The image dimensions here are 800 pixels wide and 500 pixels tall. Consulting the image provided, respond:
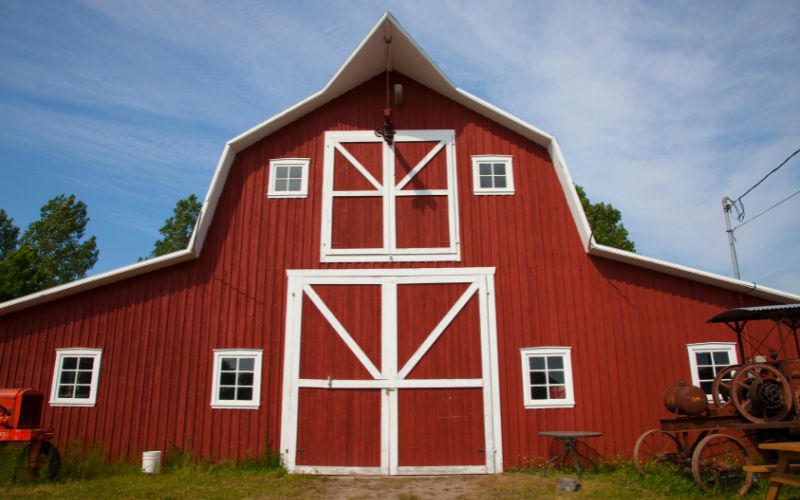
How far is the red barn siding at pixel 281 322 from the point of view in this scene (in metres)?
9.83

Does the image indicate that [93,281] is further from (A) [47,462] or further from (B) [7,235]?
(B) [7,235]

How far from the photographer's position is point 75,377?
10039 mm

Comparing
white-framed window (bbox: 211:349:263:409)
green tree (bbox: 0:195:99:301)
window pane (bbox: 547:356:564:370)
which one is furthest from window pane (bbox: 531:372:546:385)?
green tree (bbox: 0:195:99:301)

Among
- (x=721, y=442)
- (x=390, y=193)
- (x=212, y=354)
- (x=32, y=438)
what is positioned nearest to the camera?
(x=32, y=438)

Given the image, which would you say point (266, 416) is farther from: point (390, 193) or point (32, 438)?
point (390, 193)

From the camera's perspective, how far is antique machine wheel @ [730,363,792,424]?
7730 millimetres

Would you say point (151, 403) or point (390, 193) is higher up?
point (390, 193)

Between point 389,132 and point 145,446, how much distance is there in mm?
7395

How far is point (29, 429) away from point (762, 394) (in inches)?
436

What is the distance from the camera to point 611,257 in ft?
34.6

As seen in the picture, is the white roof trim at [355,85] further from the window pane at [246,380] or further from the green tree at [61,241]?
the green tree at [61,241]

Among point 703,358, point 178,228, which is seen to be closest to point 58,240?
point 178,228

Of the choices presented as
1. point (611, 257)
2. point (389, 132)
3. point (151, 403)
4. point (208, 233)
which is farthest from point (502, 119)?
point (151, 403)

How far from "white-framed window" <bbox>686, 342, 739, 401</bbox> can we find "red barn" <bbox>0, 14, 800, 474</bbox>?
0.04 metres
